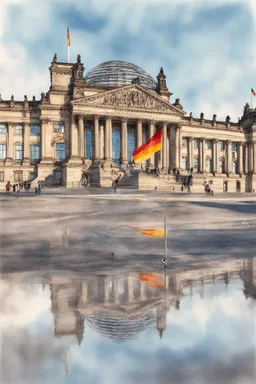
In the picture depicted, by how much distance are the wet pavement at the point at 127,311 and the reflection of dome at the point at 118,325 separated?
0.6 inches

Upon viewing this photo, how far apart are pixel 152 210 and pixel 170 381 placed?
762 inches

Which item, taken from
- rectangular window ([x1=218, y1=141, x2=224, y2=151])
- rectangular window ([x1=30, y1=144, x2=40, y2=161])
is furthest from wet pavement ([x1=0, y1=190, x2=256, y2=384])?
rectangular window ([x1=218, y1=141, x2=224, y2=151])

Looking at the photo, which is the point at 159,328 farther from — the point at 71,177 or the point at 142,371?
the point at 71,177

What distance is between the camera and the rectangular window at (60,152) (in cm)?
6414

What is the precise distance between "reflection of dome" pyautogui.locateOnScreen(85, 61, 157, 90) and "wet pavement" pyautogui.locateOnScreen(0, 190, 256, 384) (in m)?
69.4

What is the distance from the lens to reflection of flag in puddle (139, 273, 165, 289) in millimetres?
7033

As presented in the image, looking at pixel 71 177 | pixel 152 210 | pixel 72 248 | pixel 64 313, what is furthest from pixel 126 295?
pixel 71 177

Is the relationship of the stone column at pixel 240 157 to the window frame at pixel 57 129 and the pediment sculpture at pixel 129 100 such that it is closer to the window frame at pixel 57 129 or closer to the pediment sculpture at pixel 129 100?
the pediment sculpture at pixel 129 100

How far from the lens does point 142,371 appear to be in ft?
12.7

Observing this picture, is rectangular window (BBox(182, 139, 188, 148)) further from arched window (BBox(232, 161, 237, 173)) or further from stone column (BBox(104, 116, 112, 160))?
stone column (BBox(104, 116, 112, 160))

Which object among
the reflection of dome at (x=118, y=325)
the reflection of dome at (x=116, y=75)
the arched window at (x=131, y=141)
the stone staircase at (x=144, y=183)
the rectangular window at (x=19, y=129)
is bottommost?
the reflection of dome at (x=118, y=325)

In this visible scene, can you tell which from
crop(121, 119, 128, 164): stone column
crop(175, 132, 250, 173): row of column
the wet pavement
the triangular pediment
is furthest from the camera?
crop(175, 132, 250, 173): row of column

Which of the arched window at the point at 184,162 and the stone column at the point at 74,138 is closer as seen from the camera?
the stone column at the point at 74,138

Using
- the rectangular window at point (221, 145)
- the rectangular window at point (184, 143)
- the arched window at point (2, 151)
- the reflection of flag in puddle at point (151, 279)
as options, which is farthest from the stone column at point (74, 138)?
the reflection of flag in puddle at point (151, 279)
